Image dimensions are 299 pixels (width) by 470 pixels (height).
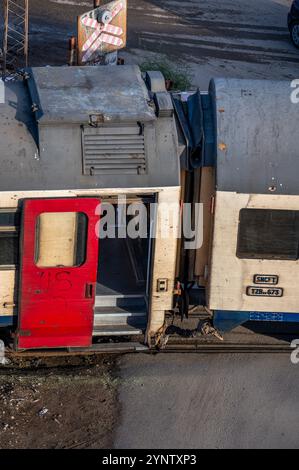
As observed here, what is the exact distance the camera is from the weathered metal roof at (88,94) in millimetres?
8344

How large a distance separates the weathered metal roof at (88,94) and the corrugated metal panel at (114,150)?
0.13 m

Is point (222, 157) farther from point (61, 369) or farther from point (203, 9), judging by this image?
point (203, 9)

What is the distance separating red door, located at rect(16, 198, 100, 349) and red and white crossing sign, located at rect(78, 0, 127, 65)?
535cm

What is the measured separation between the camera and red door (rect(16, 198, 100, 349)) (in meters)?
8.29

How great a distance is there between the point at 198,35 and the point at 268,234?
34.4ft

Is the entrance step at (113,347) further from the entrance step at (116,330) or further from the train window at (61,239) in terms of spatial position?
the train window at (61,239)

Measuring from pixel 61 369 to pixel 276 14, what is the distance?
13369 millimetres

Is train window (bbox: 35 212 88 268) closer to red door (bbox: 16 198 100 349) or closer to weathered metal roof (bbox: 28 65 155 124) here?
red door (bbox: 16 198 100 349)

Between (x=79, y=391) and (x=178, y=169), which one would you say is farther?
(x=79, y=391)

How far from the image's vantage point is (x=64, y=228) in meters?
8.45

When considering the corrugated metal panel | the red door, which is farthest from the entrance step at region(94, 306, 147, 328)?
the corrugated metal panel

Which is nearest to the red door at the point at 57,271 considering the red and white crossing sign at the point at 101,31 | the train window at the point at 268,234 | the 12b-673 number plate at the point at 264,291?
the train window at the point at 268,234
